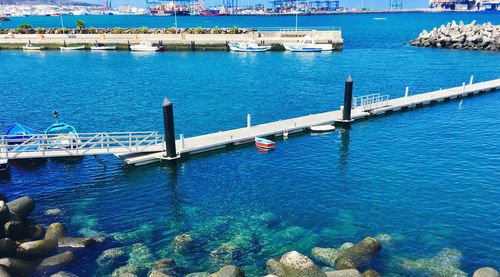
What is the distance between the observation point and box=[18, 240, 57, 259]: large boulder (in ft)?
66.9

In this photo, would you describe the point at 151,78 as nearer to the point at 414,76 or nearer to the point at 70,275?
the point at 414,76

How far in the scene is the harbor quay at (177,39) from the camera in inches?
4414

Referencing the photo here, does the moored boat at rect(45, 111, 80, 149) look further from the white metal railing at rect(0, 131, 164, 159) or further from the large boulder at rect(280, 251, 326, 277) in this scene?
the large boulder at rect(280, 251, 326, 277)

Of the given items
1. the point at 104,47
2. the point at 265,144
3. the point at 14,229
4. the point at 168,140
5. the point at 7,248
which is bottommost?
the point at 265,144

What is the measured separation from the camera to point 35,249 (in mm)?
20672

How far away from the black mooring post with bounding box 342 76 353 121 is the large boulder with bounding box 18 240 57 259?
31168 mm

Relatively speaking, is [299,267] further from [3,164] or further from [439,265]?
[3,164]

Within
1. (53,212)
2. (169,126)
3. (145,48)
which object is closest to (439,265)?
(169,126)

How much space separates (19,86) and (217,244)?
57.4 meters

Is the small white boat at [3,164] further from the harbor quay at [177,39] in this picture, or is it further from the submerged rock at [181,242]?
the harbor quay at [177,39]

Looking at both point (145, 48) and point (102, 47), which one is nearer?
point (145, 48)

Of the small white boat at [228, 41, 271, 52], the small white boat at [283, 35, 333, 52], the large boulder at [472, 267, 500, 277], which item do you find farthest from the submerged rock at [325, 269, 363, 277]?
the small white boat at [228, 41, 271, 52]

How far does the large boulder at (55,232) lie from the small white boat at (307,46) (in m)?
89.2

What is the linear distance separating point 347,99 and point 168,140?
19.9m
